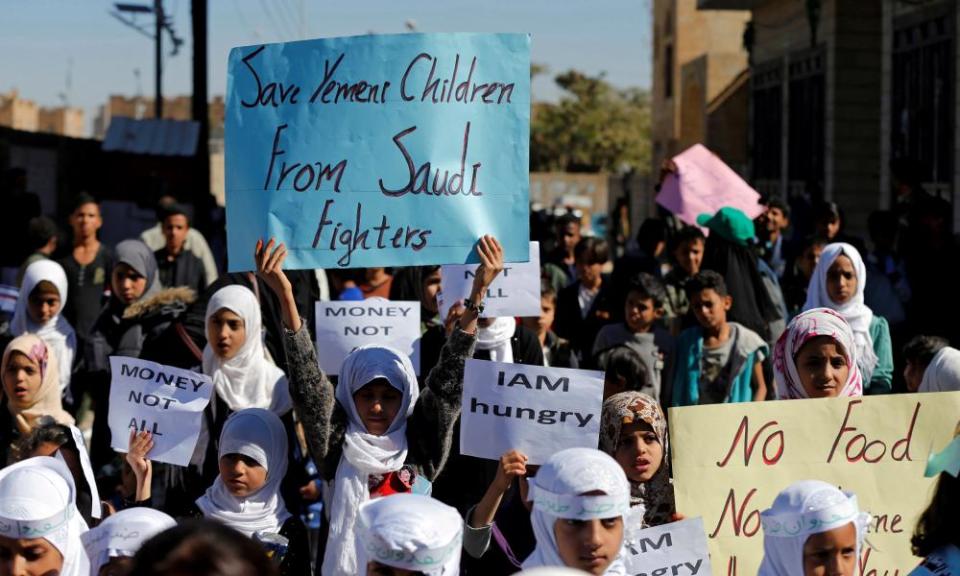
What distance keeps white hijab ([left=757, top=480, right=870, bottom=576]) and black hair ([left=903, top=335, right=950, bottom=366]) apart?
2.11m

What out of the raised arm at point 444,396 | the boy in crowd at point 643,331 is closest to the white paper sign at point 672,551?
the raised arm at point 444,396

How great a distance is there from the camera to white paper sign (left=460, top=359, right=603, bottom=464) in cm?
434

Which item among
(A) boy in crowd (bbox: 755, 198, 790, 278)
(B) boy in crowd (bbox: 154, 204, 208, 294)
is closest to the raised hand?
(B) boy in crowd (bbox: 154, 204, 208, 294)

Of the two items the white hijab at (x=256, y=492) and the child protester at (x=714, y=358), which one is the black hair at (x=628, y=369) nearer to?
the child protester at (x=714, y=358)

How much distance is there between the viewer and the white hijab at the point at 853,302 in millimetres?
6098

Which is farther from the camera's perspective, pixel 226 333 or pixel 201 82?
pixel 201 82

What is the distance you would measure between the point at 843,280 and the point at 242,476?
2953mm

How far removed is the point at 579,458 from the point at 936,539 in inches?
33.4

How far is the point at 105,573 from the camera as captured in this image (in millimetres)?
3621

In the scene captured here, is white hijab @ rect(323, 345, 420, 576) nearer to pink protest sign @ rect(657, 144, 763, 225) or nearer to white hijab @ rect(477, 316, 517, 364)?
white hijab @ rect(477, 316, 517, 364)

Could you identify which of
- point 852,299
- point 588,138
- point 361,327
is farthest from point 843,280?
point 588,138

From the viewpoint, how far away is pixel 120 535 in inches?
144

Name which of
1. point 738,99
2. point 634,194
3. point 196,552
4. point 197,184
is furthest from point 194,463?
point 634,194

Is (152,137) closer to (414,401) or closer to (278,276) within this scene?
(278,276)
